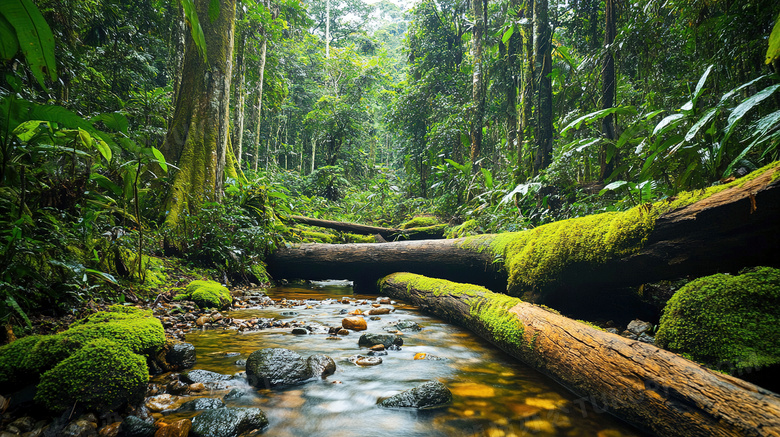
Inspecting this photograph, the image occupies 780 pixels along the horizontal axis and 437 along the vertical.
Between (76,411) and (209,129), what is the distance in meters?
5.20

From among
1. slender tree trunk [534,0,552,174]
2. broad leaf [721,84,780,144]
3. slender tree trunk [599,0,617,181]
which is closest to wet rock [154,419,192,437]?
broad leaf [721,84,780,144]

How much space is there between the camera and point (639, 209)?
8.66 feet

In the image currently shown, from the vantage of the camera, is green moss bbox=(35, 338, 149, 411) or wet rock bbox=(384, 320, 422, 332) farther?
wet rock bbox=(384, 320, 422, 332)

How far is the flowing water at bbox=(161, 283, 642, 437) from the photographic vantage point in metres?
1.80

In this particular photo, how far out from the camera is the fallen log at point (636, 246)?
1961 mm

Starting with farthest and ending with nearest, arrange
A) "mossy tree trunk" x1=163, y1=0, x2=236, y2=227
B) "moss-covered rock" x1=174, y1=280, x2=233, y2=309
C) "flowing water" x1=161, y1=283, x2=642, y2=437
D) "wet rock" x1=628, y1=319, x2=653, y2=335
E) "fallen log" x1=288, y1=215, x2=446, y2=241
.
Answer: "fallen log" x1=288, y1=215, x2=446, y2=241
"mossy tree trunk" x1=163, y1=0, x2=236, y2=227
"moss-covered rock" x1=174, y1=280, x2=233, y2=309
"wet rock" x1=628, y1=319, x2=653, y2=335
"flowing water" x1=161, y1=283, x2=642, y2=437

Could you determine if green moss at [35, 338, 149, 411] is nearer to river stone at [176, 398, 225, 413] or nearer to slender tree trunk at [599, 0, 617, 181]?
river stone at [176, 398, 225, 413]

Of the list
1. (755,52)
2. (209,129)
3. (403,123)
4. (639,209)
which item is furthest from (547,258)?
(403,123)

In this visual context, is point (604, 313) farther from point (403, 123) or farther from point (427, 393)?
point (403, 123)

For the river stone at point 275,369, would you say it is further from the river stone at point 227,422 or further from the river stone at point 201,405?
the river stone at point 227,422

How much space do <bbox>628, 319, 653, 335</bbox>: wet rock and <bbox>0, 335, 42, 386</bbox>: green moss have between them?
406cm

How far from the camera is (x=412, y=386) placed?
2293 millimetres

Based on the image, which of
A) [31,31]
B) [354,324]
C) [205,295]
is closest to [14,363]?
[31,31]

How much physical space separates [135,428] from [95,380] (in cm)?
31
